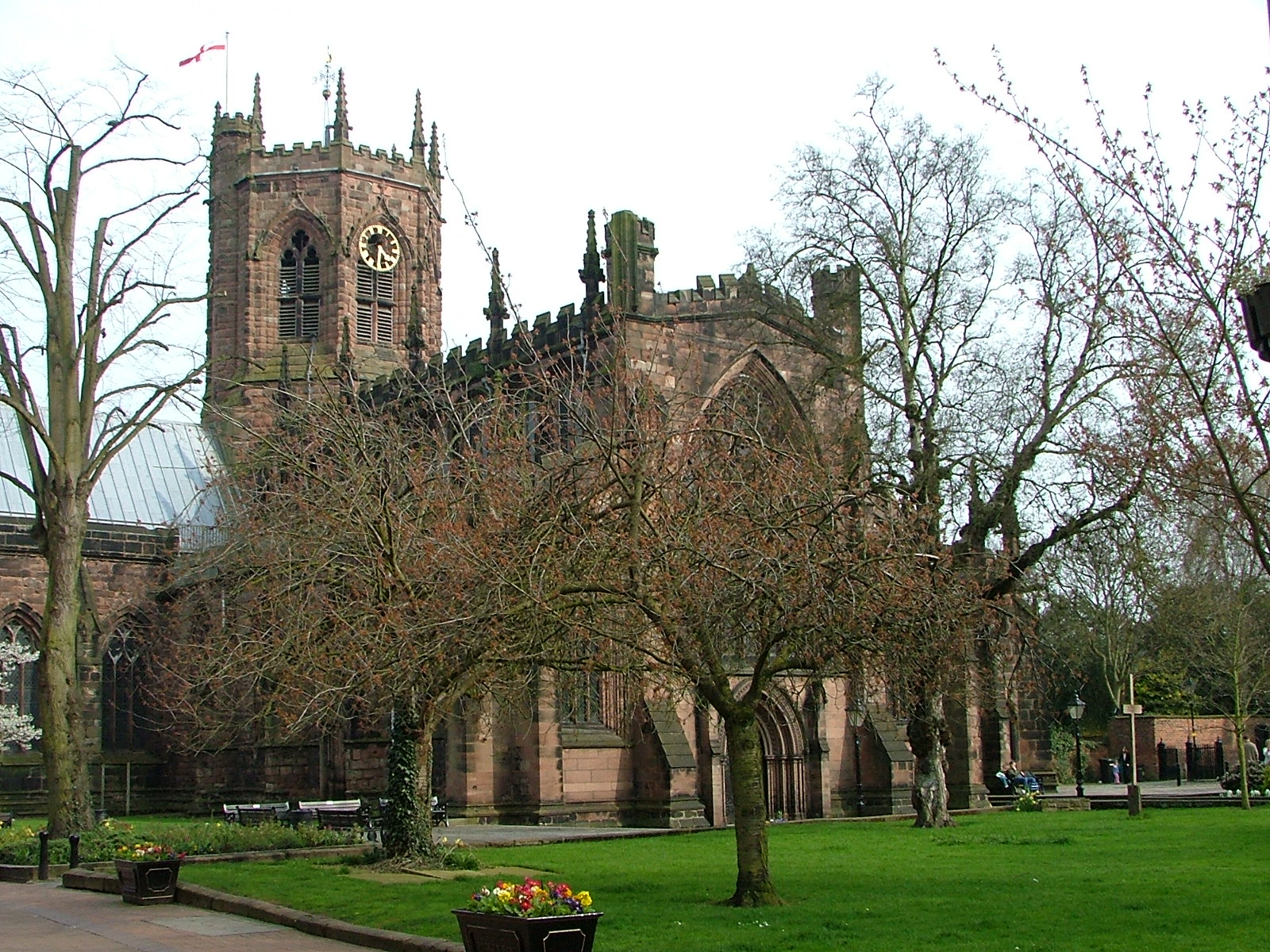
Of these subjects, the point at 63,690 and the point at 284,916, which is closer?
the point at 284,916

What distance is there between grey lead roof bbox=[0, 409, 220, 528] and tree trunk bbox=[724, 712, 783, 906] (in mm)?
31250

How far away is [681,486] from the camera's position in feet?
50.4

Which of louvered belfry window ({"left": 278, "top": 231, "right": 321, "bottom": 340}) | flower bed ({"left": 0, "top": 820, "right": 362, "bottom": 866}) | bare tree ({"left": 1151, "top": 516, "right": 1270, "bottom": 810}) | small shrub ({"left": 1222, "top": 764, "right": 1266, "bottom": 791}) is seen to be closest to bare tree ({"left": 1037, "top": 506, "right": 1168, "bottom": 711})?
bare tree ({"left": 1151, "top": 516, "right": 1270, "bottom": 810})

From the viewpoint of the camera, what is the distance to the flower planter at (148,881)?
16.7 meters

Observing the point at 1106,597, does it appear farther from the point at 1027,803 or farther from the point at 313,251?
the point at 313,251

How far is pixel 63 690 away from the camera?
23.3m

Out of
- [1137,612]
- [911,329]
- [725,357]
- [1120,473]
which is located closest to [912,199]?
[911,329]

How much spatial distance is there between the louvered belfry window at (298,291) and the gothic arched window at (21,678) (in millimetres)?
13901

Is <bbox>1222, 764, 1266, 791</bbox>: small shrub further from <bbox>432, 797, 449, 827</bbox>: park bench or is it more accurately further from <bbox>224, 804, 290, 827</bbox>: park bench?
<bbox>224, 804, 290, 827</bbox>: park bench

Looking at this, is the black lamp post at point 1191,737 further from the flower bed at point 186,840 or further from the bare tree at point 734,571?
the bare tree at point 734,571

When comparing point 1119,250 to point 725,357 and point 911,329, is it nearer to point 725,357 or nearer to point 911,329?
point 911,329

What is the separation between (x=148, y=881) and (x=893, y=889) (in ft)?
27.2

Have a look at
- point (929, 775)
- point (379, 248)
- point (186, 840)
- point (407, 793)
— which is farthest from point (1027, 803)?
point (379, 248)

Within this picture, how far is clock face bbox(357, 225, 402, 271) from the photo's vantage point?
50.9 meters
